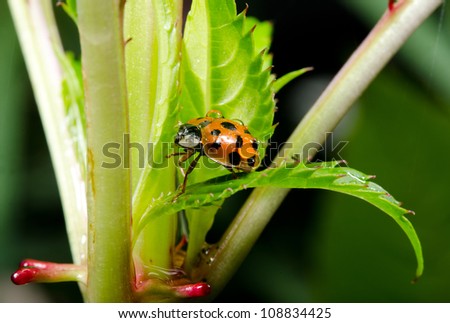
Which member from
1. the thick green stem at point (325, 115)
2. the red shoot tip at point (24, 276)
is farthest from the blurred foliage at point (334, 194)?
the red shoot tip at point (24, 276)

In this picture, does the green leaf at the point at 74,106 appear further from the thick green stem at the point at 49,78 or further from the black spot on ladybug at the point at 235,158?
the black spot on ladybug at the point at 235,158

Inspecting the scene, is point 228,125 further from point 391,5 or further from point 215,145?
point 391,5

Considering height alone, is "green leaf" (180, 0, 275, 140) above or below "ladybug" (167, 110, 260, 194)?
above

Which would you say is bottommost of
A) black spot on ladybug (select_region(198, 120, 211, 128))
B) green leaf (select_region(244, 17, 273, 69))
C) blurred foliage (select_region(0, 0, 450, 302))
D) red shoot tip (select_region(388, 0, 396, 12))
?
blurred foliage (select_region(0, 0, 450, 302))

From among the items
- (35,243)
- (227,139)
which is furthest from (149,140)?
(35,243)

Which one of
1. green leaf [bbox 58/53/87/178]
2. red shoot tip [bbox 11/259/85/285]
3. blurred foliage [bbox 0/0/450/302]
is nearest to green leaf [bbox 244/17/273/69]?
blurred foliage [bbox 0/0/450/302]

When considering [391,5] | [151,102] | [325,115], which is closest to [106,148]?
[151,102]

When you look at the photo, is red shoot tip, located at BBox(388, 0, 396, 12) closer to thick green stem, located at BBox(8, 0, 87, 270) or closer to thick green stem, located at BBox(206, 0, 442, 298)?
thick green stem, located at BBox(206, 0, 442, 298)
